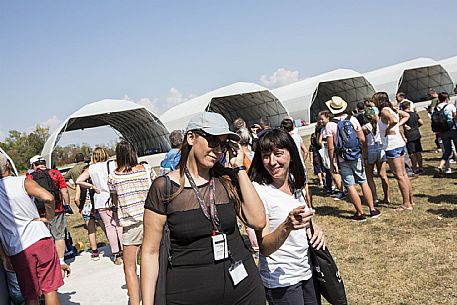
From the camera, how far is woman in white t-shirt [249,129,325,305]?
2559 mm

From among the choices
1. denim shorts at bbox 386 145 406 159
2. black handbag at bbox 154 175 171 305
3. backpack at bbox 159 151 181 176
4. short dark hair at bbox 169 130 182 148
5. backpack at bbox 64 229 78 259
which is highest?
short dark hair at bbox 169 130 182 148

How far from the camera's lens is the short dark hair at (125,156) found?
14.6 ft

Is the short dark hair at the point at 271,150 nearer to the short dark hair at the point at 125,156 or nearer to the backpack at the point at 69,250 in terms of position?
the short dark hair at the point at 125,156

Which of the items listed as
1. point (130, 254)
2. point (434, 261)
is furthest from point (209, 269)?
point (434, 261)

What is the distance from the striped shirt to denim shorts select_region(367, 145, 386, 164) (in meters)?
4.20

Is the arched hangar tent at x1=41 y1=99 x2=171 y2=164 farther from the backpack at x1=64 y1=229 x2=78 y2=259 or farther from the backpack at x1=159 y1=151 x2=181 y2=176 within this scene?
the backpack at x1=159 y1=151 x2=181 y2=176

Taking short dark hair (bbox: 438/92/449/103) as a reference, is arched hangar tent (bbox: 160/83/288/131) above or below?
above

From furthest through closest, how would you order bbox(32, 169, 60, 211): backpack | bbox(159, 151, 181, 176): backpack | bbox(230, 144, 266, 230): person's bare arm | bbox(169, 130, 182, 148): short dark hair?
bbox(32, 169, 60, 211): backpack, bbox(169, 130, 182, 148): short dark hair, bbox(159, 151, 181, 176): backpack, bbox(230, 144, 266, 230): person's bare arm

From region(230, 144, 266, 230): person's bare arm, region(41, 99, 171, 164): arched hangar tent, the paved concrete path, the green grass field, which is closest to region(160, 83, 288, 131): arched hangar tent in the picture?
region(41, 99, 171, 164): arched hangar tent

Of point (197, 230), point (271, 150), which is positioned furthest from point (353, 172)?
point (197, 230)

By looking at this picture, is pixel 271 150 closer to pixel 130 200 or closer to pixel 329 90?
pixel 130 200

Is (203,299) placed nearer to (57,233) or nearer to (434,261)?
(434,261)

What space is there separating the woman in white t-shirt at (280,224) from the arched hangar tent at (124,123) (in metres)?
23.7

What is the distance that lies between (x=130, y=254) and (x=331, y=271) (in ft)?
7.90
